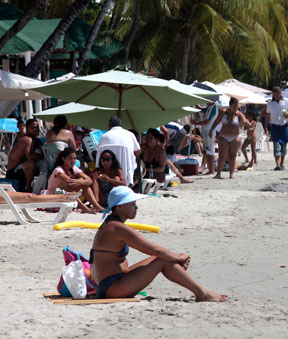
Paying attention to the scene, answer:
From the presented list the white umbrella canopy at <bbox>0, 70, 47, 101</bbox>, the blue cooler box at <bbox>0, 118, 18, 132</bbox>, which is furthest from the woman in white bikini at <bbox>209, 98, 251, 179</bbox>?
the blue cooler box at <bbox>0, 118, 18, 132</bbox>

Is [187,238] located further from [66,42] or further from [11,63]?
[11,63]

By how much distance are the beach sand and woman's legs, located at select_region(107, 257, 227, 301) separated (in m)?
0.11

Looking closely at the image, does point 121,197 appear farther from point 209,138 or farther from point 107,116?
point 209,138

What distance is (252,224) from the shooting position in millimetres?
10789

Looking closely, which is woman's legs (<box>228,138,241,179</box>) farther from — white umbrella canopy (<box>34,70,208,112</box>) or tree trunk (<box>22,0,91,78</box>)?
tree trunk (<box>22,0,91,78</box>)

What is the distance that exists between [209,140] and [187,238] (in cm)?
880

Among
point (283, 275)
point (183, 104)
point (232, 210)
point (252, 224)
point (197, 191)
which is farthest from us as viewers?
point (197, 191)

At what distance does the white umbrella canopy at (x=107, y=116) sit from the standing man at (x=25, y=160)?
7.87 ft

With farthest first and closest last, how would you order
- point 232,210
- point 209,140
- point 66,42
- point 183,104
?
point 66,42
point 209,140
point 183,104
point 232,210

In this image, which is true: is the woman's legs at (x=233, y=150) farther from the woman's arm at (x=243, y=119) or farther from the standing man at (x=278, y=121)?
the standing man at (x=278, y=121)

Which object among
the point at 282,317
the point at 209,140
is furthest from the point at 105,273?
the point at 209,140

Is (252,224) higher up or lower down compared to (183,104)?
lower down

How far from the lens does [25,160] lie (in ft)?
41.0

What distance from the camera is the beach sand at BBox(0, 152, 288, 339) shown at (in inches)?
212
